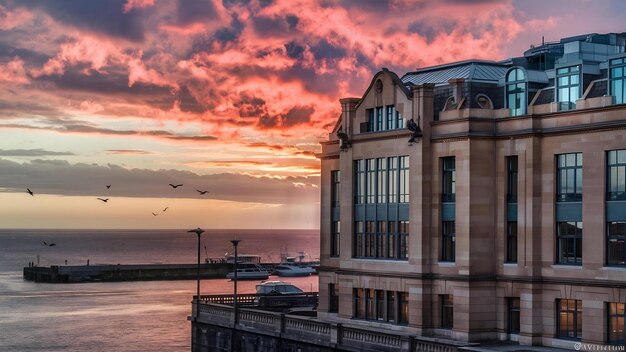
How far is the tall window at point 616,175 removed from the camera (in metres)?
56.3

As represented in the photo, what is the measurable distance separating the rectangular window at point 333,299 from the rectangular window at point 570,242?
19.2m

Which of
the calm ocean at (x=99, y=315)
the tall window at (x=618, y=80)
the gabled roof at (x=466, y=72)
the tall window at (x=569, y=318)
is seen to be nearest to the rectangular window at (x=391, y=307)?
the tall window at (x=569, y=318)

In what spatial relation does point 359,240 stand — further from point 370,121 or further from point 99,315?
point 99,315

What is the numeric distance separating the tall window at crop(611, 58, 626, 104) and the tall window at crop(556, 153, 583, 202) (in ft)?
12.1

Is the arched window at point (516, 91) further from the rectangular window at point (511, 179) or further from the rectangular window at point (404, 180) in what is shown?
the rectangular window at point (404, 180)

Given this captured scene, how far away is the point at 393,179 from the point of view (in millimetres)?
67125

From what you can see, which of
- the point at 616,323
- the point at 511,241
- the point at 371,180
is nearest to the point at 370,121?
the point at 371,180

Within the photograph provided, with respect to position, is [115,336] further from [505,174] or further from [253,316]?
[505,174]

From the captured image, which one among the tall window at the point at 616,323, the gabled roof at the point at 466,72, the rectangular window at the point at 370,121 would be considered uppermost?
the gabled roof at the point at 466,72

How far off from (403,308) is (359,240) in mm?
6007

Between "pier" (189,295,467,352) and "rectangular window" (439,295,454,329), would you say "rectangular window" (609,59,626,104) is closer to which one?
"rectangular window" (439,295,454,329)

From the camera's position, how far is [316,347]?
66125mm

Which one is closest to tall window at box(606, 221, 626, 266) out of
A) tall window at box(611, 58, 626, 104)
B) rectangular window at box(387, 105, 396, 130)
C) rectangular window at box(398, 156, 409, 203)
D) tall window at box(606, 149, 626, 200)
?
tall window at box(606, 149, 626, 200)

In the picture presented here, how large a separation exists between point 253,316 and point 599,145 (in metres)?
28.0
